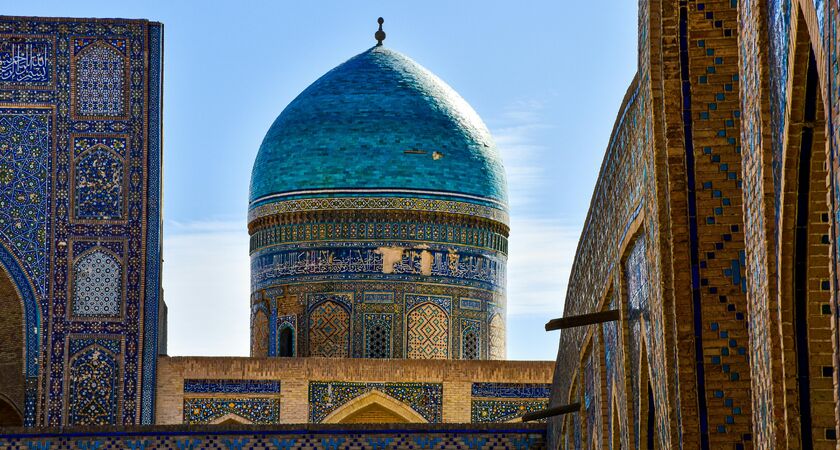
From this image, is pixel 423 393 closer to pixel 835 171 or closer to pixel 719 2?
pixel 719 2

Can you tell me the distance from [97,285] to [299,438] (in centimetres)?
340

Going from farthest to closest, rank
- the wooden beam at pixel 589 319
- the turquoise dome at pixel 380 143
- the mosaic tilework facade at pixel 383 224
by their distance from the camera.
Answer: the turquoise dome at pixel 380 143 → the mosaic tilework facade at pixel 383 224 → the wooden beam at pixel 589 319

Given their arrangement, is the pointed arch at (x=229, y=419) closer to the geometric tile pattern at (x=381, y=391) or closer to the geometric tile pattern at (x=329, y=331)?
the geometric tile pattern at (x=381, y=391)

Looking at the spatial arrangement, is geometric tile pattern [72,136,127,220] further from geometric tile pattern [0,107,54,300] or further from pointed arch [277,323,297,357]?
pointed arch [277,323,297,357]

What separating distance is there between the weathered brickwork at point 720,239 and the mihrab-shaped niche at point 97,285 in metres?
6.37

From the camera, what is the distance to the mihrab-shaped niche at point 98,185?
1338cm

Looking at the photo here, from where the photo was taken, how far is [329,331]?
17031mm

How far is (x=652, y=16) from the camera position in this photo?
5.01 meters

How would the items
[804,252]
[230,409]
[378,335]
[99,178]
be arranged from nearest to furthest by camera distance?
[804,252] < [99,178] < [230,409] < [378,335]

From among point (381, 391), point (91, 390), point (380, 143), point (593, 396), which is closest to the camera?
point (593, 396)

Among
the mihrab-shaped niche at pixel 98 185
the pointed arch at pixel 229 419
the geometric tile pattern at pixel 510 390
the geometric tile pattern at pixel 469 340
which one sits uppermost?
the mihrab-shaped niche at pixel 98 185

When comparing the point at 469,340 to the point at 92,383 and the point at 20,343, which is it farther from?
the point at 20,343

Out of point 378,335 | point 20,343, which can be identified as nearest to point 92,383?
point 20,343

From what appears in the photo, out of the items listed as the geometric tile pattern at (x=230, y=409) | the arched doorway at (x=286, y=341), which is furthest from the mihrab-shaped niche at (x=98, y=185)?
the arched doorway at (x=286, y=341)
